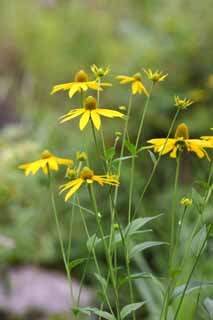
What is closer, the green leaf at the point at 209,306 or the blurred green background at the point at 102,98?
the green leaf at the point at 209,306

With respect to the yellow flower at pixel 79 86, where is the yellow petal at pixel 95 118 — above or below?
below

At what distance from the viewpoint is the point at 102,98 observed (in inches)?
108

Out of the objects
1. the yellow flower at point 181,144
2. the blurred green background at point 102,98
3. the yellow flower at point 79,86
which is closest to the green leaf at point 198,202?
the yellow flower at point 181,144

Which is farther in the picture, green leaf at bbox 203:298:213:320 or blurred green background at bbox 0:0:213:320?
blurred green background at bbox 0:0:213:320

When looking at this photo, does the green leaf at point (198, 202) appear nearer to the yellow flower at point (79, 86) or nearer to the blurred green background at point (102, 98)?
the yellow flower at point (79, 86)

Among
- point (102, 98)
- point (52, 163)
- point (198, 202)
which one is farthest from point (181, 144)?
point (102, 98)

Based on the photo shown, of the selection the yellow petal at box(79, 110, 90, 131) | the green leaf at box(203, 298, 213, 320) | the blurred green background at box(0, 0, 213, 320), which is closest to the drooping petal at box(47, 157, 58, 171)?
the yellow petal at box(79, 110, 90, 131)

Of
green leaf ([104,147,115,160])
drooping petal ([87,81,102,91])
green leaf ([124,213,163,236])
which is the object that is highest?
drooping petal ([87,81,102,91])

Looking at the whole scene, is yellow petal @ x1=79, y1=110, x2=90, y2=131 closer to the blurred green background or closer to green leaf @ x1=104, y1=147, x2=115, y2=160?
green leaf @ x1=104, y1=147, x2=115, y2=160

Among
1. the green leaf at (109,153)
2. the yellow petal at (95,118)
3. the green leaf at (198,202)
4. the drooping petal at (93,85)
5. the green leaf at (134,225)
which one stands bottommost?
the green leaf at (134,225)

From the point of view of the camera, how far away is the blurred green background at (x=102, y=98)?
223cm

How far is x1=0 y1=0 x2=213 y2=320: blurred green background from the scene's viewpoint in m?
2.23

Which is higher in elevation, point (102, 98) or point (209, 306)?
point (102, 98)

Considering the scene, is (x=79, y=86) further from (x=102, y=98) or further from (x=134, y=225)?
(x=102, y=98)
